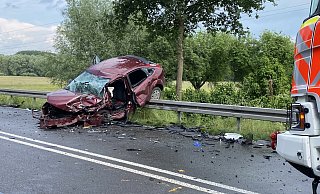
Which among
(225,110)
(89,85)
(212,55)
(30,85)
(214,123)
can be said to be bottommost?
(214,123)

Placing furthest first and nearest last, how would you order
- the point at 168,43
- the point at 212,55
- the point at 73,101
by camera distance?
the point at 212,55 < the point at 168,43 < the point at 73,101

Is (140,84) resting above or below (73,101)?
above

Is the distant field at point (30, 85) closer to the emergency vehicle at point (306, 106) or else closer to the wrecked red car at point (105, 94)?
the wrecked red car at point (105, 94)

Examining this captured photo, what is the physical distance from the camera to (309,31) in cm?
341

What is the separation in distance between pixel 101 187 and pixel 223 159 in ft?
7.78

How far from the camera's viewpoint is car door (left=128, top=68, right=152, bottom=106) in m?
10.9

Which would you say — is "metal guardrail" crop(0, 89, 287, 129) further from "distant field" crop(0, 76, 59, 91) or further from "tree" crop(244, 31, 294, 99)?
"tree" crop(244, 31, 294, 99)

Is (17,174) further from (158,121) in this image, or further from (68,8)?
(68,8)

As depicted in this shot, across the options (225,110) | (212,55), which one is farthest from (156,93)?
(212,55)

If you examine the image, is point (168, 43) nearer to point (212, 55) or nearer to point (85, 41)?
point (85, 41)

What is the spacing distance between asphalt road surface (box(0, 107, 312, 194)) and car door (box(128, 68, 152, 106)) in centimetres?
228

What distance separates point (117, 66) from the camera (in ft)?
36.5

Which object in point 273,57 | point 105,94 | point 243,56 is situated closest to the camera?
point 105,94

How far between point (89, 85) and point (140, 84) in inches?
57.4
